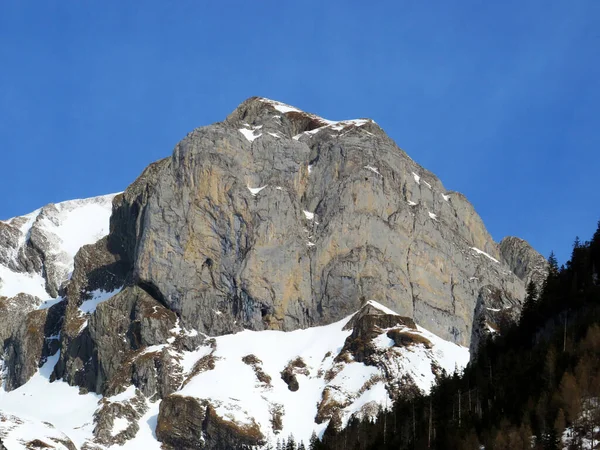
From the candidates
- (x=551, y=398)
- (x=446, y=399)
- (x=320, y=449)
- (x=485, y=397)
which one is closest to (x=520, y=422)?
(x=551, y=398)

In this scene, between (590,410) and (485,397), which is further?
(485,397)

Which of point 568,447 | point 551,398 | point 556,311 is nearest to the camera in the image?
point 568,447

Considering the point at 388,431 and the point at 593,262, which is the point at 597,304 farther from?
the point at 388,431

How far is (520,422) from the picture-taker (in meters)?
151

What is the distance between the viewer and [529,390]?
15700 cm

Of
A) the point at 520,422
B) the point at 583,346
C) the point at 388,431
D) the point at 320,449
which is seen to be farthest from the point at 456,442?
the point at 320,449

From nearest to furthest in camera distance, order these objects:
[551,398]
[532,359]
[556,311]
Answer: [551,398] < [532,359] < [556,311]

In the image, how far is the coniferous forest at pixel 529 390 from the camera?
14662 centimetres

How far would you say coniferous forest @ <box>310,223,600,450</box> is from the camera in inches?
5773

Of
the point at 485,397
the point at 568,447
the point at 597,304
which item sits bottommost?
the point at 568,447

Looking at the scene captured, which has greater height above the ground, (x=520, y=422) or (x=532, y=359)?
(x=532, y=359)

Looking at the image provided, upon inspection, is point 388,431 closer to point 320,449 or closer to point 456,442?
point 320,449

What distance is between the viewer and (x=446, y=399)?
587ft

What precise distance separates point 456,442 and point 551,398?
12084 mm
